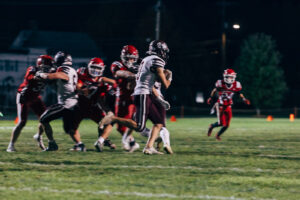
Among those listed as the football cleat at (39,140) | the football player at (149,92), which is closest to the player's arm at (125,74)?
the football player at (149,92)

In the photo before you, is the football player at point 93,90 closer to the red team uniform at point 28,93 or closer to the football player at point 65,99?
the football player at point 65,99

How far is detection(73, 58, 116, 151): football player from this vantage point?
34.4 feet

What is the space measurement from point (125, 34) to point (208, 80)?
1850cm

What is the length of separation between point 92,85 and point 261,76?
48.9 metres

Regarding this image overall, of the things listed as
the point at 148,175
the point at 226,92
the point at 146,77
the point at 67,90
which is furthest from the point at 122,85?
the point at 226,92

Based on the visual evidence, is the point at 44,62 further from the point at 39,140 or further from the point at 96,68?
the point at 39,140

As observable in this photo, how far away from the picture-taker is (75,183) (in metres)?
6.43

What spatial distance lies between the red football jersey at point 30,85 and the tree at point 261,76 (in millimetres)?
48112

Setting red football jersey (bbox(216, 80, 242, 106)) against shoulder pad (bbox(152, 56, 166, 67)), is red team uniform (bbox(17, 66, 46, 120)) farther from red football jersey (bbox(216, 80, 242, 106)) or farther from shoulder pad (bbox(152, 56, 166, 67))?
red football jersey (bbox(216, 80, 242, 106))

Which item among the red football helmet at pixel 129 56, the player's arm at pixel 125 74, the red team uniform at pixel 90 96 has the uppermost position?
the red football helmet at pixel 129 56

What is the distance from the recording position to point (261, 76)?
58125 mm

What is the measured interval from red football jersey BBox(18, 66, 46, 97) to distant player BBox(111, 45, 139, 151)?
128cm

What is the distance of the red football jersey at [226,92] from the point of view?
15637 millimetres

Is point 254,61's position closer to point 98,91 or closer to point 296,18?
point 296,18
